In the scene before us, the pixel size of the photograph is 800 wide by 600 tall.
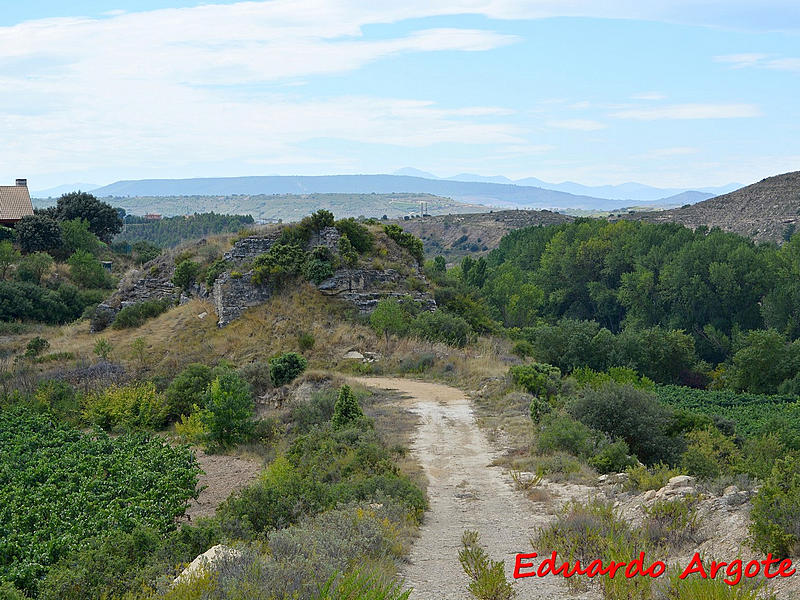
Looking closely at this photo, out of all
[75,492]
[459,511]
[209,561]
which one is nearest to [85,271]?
[75,492]

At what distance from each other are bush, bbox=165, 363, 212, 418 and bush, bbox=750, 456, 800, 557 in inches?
630

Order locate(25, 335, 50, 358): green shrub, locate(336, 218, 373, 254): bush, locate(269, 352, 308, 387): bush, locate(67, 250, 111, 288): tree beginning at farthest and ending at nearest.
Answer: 1. locate(67, 250, 111, 288): tree
2. locate(336, 218, 373, 254): bush
3. locate(25, 335, 50, 358): green shrub
4. locate(269, 352, 308, 387): bush

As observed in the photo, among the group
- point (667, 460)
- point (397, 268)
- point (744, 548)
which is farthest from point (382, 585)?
point (397, 268)

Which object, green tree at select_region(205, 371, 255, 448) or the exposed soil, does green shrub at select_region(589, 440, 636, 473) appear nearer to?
the exposed soil

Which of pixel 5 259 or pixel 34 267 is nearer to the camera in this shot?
pixel 5 259

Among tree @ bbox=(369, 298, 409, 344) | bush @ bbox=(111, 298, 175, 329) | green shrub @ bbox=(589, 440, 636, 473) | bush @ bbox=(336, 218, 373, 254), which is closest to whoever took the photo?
green shrub @ bbox=(589, 440, 636, 473)

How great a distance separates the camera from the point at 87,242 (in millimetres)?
50094

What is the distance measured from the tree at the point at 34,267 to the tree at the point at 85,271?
1219mm

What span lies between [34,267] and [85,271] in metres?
2.69

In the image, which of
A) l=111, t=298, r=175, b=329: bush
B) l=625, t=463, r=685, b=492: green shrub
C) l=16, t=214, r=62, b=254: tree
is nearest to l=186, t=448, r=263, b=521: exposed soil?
l=625, t=463, r=685, b=492: green shrub

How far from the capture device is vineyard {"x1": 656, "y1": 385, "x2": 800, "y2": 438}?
26328 millimetres

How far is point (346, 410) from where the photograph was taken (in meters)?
15.8

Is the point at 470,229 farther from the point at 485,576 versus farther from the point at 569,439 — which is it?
the point at 485,576

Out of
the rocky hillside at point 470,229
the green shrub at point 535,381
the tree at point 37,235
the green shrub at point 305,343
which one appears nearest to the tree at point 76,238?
the tree at point 37,235
